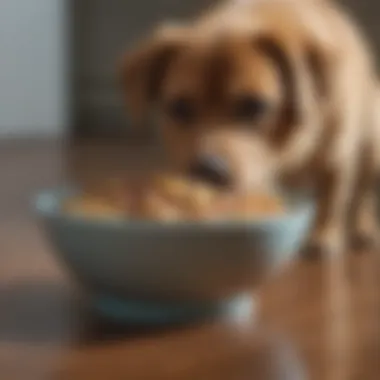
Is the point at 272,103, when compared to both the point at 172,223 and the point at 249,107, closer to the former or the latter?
the point at 249,107

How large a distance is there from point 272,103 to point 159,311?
524 mm

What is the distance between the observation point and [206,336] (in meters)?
0.96

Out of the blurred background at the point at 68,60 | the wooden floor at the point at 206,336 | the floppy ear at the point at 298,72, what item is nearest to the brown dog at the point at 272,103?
the floppy ear at the point at 298,72

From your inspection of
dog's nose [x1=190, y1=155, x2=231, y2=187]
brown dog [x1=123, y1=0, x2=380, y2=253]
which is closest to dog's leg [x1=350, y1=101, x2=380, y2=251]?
brown dog [x1=123, y1=0, x2=380, y2=253]

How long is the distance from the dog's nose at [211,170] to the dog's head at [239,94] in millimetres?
39

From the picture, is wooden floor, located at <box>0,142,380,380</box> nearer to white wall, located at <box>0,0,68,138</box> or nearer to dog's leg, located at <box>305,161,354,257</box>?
dog's leg, located at <box>305,161,354,257</box>

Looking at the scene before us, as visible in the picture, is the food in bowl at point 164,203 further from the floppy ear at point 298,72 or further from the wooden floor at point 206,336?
the floppy ear at point 298,72

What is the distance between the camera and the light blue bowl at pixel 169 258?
92 centimetres

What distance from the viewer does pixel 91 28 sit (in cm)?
313

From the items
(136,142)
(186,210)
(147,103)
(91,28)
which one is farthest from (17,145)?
(186,210)

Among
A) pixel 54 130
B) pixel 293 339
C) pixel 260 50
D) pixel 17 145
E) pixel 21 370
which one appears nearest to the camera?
pixel 21 370

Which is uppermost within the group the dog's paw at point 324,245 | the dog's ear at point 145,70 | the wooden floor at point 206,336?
the dog's ear at point 145,70

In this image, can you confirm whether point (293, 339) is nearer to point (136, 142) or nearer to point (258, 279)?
point (258, 279)

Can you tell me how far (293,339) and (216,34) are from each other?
651 mm
